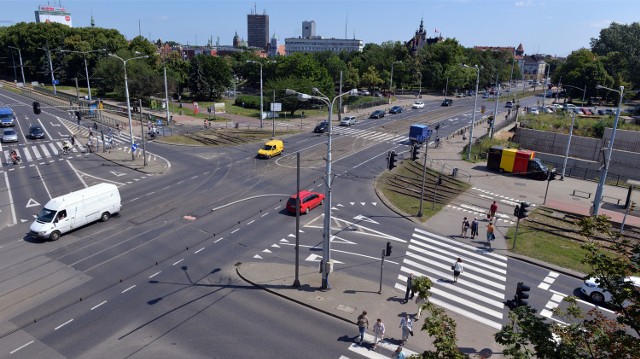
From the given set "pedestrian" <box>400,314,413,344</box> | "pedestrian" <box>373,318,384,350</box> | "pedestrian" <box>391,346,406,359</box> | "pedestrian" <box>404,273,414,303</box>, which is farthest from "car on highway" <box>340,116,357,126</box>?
"pedestrian" <box>391,346,406,359</box>

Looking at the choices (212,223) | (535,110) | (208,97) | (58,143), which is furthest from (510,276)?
(208,97)

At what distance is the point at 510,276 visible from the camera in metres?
24.0

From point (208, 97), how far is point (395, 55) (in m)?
58.5

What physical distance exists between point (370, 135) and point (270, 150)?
63.4ft

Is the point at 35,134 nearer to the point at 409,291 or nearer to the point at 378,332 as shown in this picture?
the point at 409,291

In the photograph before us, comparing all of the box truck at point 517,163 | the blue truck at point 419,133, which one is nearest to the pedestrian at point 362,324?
the box truck at point 517,163

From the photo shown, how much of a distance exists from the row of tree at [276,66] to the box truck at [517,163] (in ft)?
135

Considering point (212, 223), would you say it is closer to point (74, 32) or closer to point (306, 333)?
point (306, 333)

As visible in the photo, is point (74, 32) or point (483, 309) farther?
point (74, 32)

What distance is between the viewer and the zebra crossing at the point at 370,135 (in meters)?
59.2

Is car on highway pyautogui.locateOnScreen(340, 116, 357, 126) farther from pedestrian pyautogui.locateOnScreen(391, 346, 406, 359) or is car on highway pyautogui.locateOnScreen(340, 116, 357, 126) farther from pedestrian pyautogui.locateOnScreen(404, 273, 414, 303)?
pedestrian pyautogui.locateOnScreen(391, 346, 406, 359)

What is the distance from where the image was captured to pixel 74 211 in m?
26.6

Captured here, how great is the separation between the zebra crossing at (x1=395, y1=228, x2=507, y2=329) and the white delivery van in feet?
64.8

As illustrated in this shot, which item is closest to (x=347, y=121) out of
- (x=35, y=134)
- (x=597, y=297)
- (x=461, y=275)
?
(x=35, y=134)
